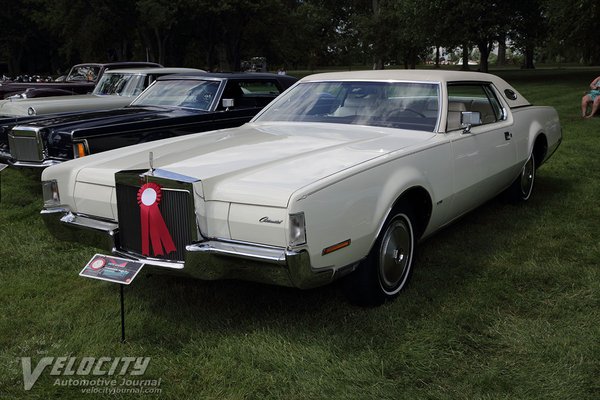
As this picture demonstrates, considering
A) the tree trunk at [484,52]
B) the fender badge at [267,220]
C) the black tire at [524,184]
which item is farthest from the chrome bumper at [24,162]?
the tree trunk at [484,52]

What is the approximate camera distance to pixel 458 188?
4.18m

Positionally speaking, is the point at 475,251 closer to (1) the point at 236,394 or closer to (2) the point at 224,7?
(1) the point at 236,394

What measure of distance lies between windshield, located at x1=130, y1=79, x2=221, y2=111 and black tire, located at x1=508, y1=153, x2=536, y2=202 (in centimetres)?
369

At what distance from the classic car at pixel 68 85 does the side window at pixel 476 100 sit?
349 inches

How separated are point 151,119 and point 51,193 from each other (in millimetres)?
2828

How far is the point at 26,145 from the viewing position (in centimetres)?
624

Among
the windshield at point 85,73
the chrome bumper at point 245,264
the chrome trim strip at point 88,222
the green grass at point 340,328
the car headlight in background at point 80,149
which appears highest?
the windshield at point 85,73

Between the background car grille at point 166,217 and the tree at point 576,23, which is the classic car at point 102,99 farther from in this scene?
the tree at point 576,23

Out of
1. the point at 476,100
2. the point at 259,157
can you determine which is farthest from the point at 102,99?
the point at 259,157

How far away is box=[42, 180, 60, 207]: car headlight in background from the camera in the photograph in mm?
3746

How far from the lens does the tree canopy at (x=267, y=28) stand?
87.8 ft

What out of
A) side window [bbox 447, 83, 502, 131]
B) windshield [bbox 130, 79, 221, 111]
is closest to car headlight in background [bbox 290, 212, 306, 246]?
side window [bbox 447, 83, 502, 131]

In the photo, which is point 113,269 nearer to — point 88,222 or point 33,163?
point 88,222

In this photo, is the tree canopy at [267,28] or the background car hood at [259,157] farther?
the tree canopy at [267,28]
